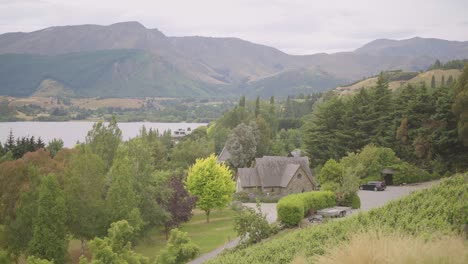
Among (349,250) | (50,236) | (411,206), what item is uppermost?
(349,250)

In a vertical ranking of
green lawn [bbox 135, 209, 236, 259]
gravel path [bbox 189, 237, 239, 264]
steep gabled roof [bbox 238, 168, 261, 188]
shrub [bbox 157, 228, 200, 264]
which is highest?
shrub [bbox 157, 228, 200, 264]

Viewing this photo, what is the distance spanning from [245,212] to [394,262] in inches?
852

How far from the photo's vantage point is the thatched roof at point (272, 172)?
176 ft

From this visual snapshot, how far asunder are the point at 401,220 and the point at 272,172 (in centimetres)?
3763

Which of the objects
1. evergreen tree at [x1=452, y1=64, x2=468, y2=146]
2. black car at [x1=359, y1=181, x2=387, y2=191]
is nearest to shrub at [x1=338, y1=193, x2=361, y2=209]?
black car at [x1=359, y1=181, x2=387, y2=191]

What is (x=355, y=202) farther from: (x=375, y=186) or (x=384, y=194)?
(x=375, y=186)

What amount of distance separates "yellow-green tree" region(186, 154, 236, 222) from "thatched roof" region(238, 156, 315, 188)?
8545 mm

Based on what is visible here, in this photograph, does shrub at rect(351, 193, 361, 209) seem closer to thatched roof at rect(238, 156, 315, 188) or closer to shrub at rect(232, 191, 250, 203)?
thatched roof at rect(238, 156, 315, 188)

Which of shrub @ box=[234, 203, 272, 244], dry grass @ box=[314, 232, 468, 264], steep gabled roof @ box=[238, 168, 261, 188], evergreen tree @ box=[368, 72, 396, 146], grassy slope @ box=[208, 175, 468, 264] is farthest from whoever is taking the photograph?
evergreen tree @ box=[368, 72, 396, 146]

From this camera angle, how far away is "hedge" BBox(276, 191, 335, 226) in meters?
32.5

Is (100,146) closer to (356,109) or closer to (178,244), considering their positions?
(178,244)

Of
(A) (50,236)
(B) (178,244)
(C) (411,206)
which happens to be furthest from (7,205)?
(C) (411,206)

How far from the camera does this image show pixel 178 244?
78.8 ft

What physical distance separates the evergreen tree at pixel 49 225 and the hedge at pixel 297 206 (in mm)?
14862
